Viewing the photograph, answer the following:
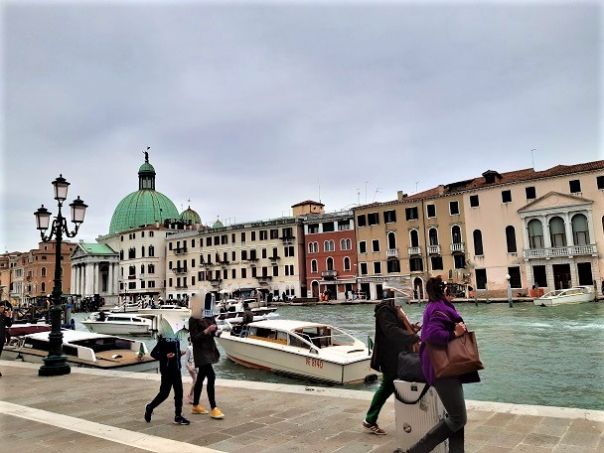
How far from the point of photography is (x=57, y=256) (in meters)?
10.8

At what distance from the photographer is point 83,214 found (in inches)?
467

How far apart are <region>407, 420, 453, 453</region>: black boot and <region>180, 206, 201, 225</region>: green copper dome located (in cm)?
7857

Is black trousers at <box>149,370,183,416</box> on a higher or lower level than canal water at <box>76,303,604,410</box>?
higher

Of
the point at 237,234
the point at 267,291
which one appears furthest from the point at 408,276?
the point at 237,234

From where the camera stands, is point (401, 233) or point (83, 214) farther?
point (401, 233)

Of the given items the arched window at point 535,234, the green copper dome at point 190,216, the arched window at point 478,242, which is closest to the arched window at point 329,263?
the arched window at point 478,242

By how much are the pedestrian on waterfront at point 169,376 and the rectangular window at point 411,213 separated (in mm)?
41404

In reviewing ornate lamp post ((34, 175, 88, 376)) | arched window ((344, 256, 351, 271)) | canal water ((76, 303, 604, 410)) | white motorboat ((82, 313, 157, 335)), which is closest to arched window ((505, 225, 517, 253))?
arched window ((344, 256, 351, 271))

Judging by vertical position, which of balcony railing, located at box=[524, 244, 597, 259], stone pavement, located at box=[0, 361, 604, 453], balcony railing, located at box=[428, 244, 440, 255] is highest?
balcony railing, located at box=[428, 244, 440, 255]

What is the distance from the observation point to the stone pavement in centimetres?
482

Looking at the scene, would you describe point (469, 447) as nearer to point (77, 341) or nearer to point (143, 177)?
point (77, 341)

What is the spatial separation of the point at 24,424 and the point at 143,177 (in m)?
82.6

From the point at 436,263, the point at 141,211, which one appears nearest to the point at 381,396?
the point at 436,263

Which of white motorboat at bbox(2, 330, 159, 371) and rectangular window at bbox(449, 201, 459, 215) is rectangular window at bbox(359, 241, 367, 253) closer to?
rectangular window at bbox(449, 201, 459, 215)
